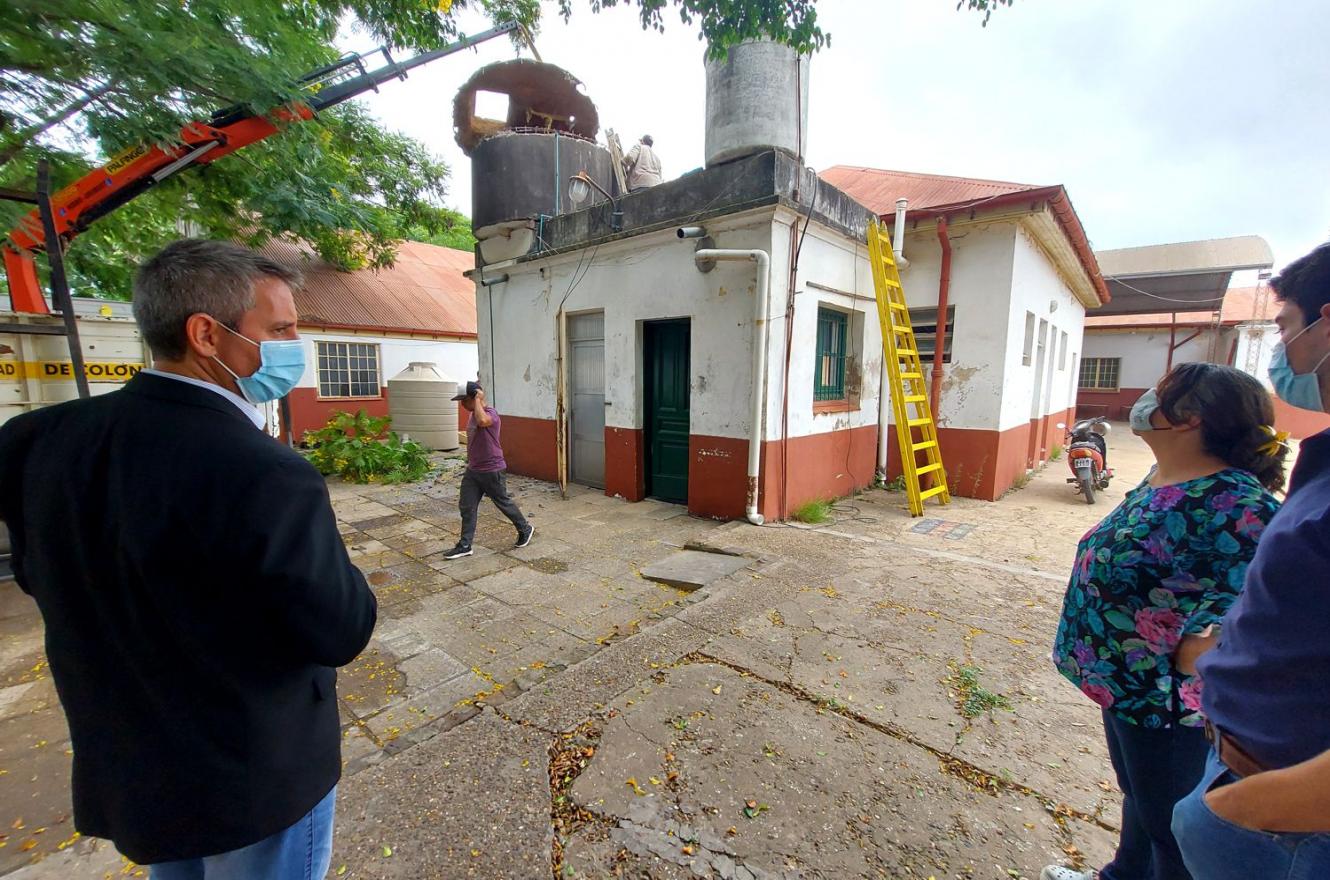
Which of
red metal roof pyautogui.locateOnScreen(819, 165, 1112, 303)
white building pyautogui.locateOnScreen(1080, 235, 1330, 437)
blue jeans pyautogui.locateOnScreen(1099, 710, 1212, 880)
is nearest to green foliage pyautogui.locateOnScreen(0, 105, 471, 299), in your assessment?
blue jeans pyautogui.locateOnScreen(1099, 710, 1212, 880)

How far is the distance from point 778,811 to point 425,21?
21.6ft

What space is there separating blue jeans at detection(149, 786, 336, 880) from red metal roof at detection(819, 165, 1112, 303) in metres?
7.77

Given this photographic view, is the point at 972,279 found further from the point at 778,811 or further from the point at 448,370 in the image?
the point at 448,370

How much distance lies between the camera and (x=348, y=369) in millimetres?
12836

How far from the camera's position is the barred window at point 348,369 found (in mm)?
12414

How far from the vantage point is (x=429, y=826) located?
199 centimetres

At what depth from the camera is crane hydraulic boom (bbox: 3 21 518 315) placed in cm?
439

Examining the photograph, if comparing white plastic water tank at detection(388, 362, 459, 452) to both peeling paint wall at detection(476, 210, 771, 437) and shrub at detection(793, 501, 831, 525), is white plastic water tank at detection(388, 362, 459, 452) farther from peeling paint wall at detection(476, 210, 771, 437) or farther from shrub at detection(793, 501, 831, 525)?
shrub at detection(793, 501, 831, 525)

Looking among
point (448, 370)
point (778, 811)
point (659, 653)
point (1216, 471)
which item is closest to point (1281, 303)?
point (1216, 471)

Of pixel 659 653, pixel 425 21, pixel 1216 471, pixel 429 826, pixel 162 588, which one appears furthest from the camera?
pixel 425 21

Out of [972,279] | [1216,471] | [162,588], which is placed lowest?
[162,588]

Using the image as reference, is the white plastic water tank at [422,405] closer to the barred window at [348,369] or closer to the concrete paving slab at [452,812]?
the barred window at [348,369]

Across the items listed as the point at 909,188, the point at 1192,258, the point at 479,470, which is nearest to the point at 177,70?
the point at 479,470

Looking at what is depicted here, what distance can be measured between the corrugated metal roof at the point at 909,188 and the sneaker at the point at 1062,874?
6691 mm
